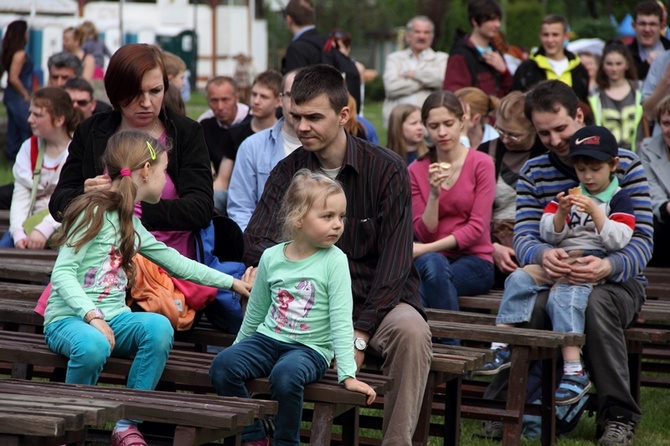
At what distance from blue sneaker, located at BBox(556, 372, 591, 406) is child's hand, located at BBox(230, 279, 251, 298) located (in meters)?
1.81

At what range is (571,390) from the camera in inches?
242

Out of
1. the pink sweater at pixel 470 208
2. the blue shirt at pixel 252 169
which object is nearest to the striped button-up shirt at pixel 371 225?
the pink sweater at pixel 470 208

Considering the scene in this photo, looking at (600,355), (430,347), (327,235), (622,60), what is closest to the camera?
(327,235)

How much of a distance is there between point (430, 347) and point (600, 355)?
132 centimetres

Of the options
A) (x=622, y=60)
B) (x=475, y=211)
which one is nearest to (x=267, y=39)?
(x=622, y=60)

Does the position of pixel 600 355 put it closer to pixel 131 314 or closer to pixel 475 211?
pixel 475 211

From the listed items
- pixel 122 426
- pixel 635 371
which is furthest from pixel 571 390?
pixel 122 426

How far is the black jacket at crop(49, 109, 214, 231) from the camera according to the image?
5.77m

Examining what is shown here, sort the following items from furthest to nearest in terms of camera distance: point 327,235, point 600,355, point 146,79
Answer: point 600,355, point 146,79, point 327,235

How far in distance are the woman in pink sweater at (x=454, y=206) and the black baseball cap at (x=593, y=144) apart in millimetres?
1068

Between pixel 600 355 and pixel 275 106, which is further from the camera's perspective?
pixel 275 106

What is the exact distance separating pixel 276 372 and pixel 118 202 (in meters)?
1.09

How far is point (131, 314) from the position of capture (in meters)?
5.23

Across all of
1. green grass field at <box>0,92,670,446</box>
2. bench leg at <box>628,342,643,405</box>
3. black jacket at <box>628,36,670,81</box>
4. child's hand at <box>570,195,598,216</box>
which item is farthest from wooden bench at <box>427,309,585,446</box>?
black jacket at <box>628,36,670,81</box>
